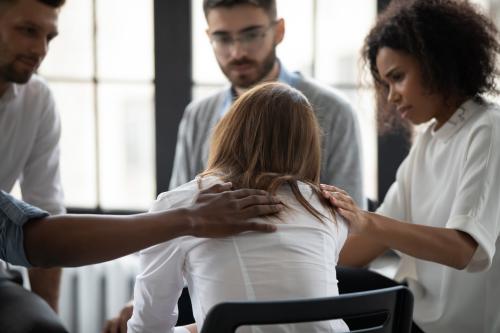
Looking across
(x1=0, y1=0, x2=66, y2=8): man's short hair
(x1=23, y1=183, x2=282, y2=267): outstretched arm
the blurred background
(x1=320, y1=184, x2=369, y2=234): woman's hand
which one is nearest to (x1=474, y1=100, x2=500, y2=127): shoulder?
(x1=320, y1=184, x2=369, y2=234): woman's hand

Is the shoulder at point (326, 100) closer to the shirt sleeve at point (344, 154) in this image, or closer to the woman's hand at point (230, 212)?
the shirt sleeve at point (344, 154)

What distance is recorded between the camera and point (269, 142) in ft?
5.43

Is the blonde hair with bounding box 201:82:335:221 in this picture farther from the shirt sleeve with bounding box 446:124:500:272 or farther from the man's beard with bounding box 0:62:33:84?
the man's beard with bounding box 0:62:33:84

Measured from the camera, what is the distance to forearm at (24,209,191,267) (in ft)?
5.02

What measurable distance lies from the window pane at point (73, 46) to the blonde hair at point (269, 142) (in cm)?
165

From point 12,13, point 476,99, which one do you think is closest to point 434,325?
point 476,99

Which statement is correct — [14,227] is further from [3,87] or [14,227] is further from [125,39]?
[125,39]

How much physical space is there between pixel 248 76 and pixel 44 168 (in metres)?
0.73

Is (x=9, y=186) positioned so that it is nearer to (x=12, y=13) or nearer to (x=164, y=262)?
(x=12, y=13)

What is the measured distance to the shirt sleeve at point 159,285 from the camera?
1609 millimetres

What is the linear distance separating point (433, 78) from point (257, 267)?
2.76ft

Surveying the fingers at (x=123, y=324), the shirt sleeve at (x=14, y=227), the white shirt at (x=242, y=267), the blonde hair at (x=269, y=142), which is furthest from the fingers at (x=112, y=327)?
the blonde hair at (x=269, y=142)

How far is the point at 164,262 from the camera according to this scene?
161 cm

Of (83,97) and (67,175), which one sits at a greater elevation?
(83,97)
